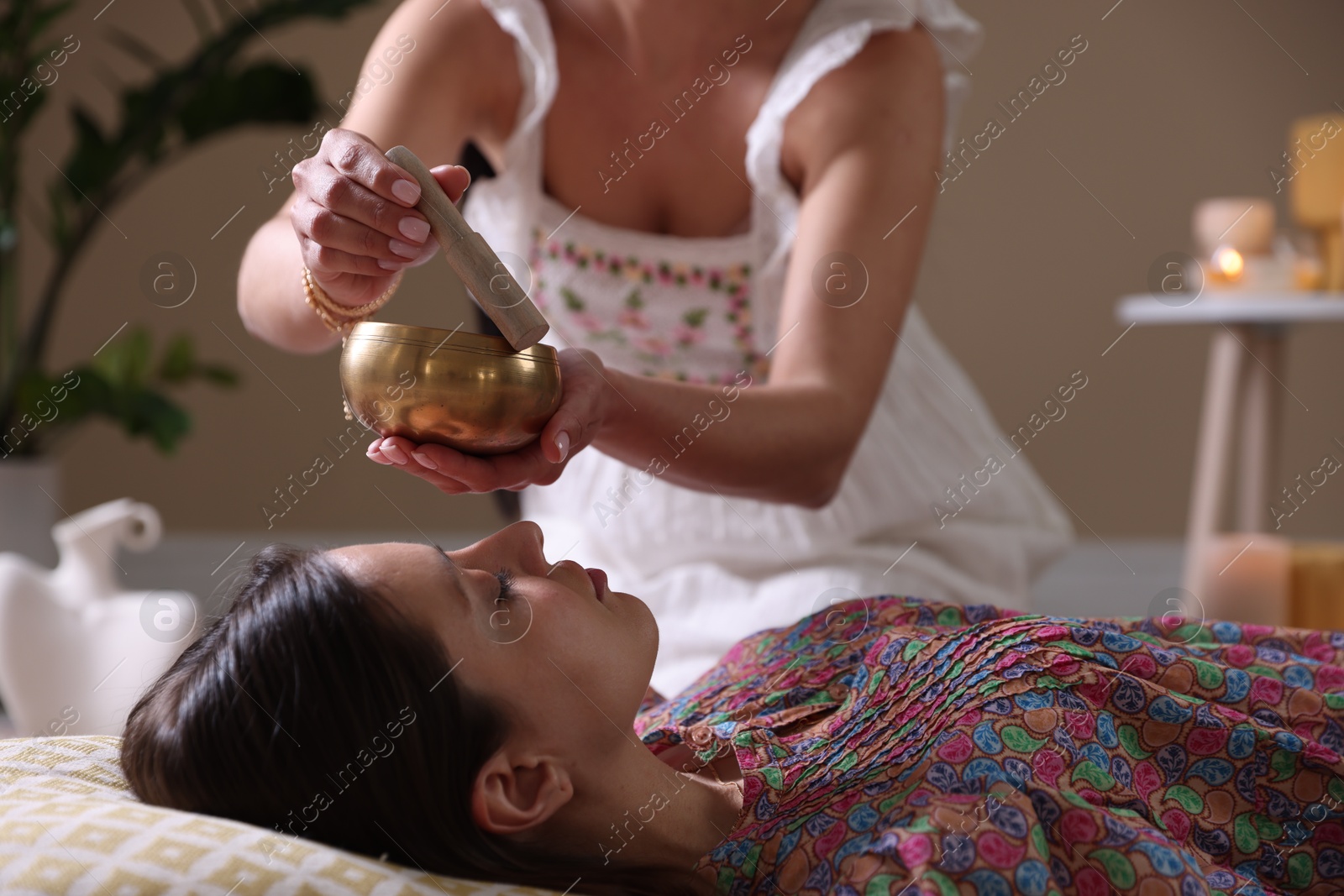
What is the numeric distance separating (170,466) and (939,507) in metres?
2.59

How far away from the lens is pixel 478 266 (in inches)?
32.1

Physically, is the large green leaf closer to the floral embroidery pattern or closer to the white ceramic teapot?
the white ceramic teapot

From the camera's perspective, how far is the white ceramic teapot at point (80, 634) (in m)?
1.74

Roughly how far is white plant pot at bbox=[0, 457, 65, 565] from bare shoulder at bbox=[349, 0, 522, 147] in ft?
5.35

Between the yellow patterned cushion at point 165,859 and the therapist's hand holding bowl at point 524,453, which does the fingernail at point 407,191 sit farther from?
the yellow patterned cushion at point 165,859

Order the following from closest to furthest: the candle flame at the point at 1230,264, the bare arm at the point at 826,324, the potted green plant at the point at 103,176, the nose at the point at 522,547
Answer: the nose at the point at 522,547 → the bare arm at the point at 826,324 → the candle flame at the point at 1230,264 → the potted green plant at the point at 103,176

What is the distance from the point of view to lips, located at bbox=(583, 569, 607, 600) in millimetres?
938

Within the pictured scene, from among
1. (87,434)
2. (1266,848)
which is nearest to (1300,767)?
(1266,848)

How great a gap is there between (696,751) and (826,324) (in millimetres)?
479

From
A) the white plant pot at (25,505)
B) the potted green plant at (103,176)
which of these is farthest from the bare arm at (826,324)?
the white plant pot at (25,505)

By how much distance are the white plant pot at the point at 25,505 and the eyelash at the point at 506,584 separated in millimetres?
2089

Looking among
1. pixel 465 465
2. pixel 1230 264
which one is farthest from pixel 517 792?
pixel 1230 264

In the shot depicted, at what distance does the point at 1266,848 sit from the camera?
2.93 feet

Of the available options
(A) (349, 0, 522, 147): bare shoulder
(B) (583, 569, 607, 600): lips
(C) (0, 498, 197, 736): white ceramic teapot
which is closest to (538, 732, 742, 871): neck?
(B) (583, 569, 607, 600): lips
